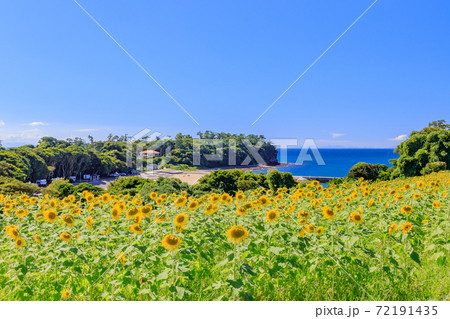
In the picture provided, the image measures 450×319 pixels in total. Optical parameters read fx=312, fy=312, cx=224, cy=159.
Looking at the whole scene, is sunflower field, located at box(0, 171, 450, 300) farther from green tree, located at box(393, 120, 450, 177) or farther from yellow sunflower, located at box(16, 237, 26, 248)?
green tree, located at box(393, 120, 450, 177)

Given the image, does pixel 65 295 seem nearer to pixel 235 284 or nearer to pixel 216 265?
pixel 216 265

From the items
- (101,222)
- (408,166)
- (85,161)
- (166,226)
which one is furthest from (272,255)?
(85,161)

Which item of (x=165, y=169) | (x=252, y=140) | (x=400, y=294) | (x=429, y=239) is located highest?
(x=252, y=140)

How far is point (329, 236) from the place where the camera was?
9.03 ft

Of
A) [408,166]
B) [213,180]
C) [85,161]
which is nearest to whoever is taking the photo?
[213,180]

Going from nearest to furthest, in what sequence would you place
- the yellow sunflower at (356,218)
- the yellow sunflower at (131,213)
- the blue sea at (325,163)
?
the yellow sunflower at (356,218)
the yellow sunflower at (131,213)
the blue sea at (325,163)

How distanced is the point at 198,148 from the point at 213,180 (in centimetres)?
453

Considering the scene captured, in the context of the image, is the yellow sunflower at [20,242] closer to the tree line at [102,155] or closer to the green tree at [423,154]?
the tree line at [102,155]

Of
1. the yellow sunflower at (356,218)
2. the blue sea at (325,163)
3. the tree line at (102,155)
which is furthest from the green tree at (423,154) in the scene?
the yellow sunflower at (356,218)

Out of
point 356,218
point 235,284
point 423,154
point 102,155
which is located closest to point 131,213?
point 235,284

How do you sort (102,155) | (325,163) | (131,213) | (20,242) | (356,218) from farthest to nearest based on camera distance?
(102,155), (325,163), (131,213), (356,218), (20,242)
